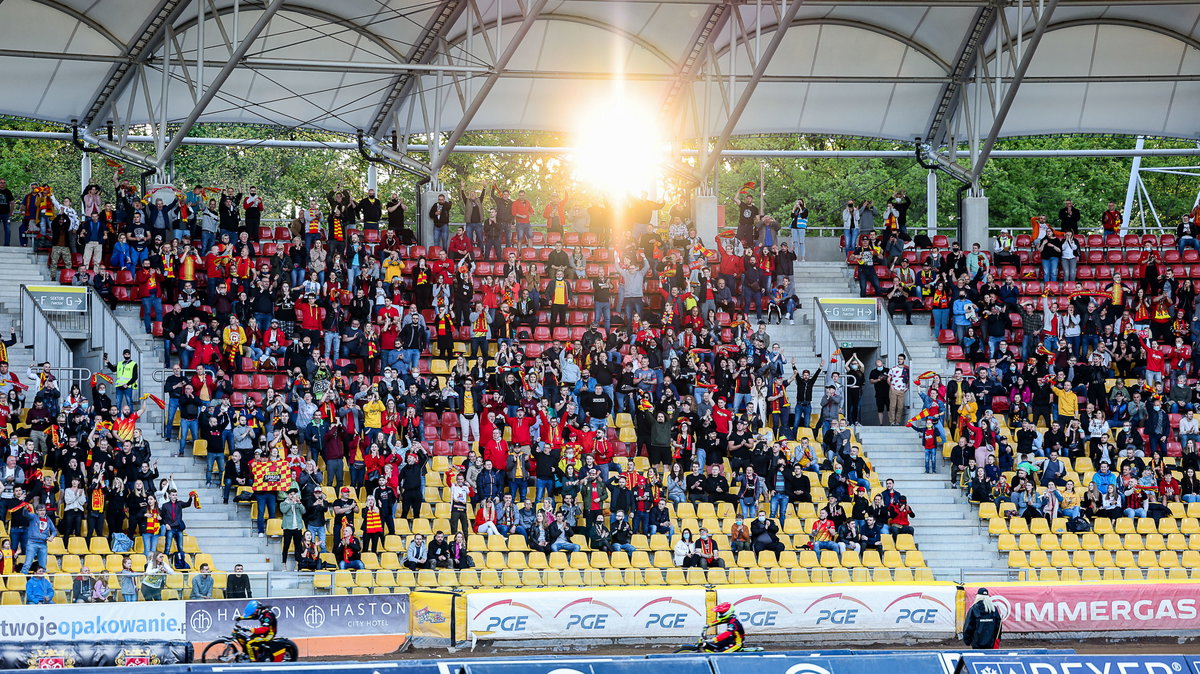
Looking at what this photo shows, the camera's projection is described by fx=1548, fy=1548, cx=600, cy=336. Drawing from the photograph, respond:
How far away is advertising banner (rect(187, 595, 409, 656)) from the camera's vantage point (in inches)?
896

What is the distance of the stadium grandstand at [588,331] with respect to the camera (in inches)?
1061

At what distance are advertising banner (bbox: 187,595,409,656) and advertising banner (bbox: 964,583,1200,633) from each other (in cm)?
919

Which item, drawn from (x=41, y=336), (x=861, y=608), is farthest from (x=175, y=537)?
(x=861, y=608)

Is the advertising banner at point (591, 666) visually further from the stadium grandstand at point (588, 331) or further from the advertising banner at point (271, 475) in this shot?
the advertising banner at point (271, 475)

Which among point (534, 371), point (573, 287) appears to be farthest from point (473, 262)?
point (534, 371)

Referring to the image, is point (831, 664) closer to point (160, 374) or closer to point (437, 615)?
point (437, 615)

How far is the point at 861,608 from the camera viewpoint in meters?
24.7

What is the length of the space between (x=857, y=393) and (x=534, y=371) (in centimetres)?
749

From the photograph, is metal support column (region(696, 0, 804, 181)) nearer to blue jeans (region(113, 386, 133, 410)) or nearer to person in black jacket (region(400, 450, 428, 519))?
person in black jacket (region(400, 450, 428, 519))

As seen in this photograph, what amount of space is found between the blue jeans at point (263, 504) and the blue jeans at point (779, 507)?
918 centimetres

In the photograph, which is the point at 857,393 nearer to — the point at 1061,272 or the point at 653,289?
the point at 653,289

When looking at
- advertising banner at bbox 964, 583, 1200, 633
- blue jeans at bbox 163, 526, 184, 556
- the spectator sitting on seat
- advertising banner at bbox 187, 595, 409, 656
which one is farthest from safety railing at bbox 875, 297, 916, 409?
the spectator sitting on seat

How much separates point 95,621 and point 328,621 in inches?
131

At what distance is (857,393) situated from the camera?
33.4 m
